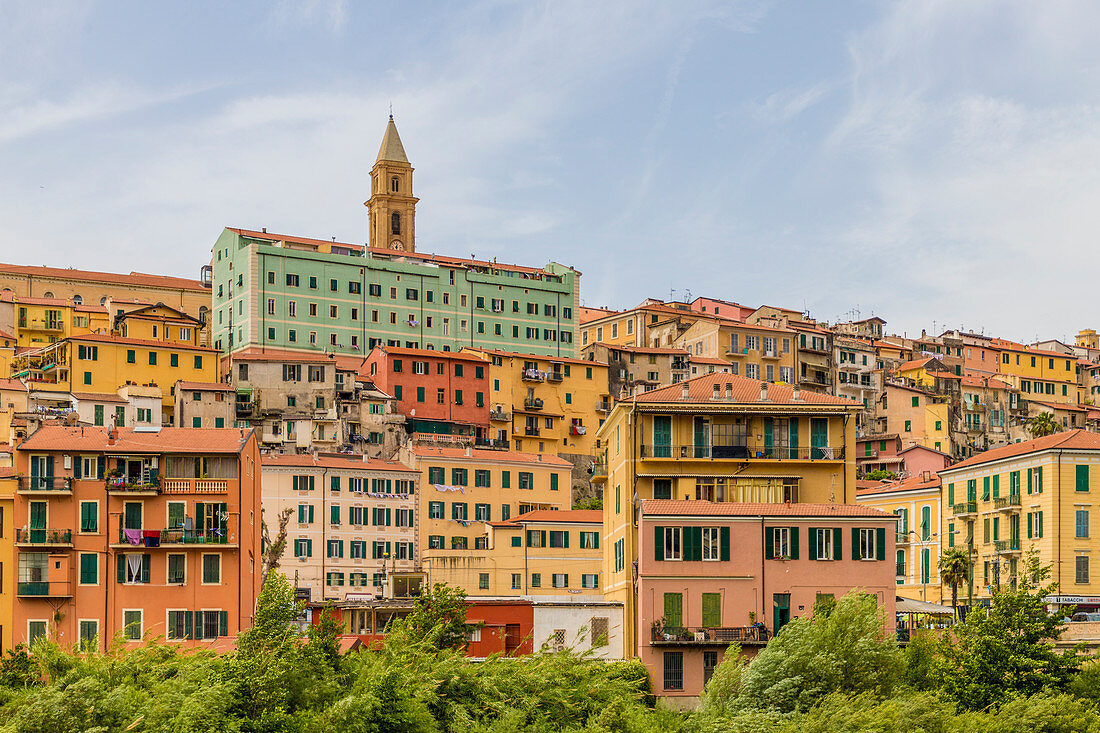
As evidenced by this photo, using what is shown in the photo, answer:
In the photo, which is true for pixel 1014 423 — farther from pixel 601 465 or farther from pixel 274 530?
pixel 274 530

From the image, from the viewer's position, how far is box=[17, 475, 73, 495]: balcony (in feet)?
230

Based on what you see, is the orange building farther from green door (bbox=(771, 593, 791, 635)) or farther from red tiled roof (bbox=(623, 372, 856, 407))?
green door (bbox=(771, 593, 791, 635))

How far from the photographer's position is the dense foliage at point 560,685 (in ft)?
159

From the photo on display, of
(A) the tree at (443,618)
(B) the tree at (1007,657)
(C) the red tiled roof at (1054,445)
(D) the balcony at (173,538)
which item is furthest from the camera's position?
(C) the red tiled roof at (1054,445)

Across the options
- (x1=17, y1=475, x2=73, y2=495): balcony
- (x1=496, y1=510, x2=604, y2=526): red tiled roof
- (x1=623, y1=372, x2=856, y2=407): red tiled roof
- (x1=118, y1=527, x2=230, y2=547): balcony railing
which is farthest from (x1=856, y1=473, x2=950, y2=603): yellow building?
(x1=17, y1=475, x2=73, y2=495): balcony

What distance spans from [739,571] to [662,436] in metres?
9.26

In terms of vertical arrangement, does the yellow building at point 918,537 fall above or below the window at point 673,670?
above

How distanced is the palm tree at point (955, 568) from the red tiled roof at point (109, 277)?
94957 mm

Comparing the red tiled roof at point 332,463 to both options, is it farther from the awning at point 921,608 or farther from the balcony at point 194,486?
the awning at point 921,608

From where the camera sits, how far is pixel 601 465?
397 feet

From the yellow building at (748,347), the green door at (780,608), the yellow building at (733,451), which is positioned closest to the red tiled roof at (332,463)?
the yellow building at (733,451)

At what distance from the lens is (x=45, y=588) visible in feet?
226

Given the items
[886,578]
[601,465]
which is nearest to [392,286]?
[601,465]

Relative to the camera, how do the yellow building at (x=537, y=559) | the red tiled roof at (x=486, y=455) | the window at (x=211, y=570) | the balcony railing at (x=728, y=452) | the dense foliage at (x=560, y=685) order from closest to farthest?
1. the dense foliage at (x=560, y=685)
2. the balcony railing at (x=728, y=452)
3. the window at (x=211, y=570)
4. the yellow building at (x=537, y=559)
5. the red tiled roof at (x=486, y=455)
